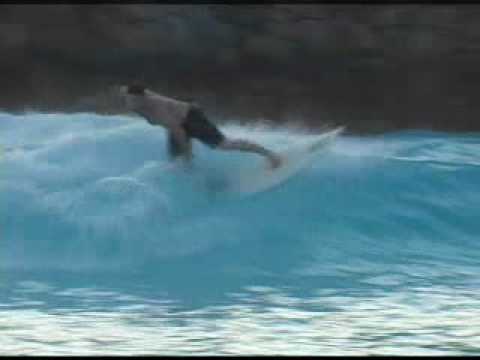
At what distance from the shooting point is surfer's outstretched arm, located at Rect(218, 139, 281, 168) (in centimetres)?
808

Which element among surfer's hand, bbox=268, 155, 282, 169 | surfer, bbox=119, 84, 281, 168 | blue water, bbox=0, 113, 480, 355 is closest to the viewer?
blue water, bbox=0, 113, 480, 355

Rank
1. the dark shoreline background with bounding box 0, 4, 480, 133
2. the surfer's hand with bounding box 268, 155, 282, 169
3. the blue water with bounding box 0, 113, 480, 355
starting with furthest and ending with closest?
the dark shoreline background with bounding box 0, 4, 480, 133, the surfer's hand with bounding box 268, 155, 282, 169, the blue water with bounding box 0, 113, 480, 355

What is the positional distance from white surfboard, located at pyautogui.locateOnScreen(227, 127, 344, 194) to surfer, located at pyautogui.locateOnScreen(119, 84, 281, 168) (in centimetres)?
5

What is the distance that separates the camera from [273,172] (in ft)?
26.7

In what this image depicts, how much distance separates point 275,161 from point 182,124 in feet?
2.07

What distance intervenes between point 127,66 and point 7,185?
1.08 metres

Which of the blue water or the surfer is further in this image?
the surfer

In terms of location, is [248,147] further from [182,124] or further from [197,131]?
[182,124]

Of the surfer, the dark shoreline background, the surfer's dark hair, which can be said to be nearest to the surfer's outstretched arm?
the surfer

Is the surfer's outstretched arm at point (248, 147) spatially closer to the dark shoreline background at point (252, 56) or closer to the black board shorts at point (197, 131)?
the black board shorts at point (197, 131)

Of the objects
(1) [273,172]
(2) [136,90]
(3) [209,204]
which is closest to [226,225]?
(3) [209,204]

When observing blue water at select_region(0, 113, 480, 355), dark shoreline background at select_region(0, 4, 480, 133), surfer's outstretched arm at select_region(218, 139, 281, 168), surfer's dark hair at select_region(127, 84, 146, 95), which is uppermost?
dark shoreline background at select_region(0, 4, 480, 133)

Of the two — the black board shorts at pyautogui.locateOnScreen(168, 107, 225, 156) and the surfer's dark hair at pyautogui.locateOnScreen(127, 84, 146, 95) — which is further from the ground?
the surfer's dark hair at pyautogui.locateOnScreen(127, 84, 146, 95)

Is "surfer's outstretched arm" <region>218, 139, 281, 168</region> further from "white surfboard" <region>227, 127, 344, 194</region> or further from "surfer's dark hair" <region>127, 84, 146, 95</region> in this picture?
"surfer's dark hair" <region>127, 84, 146, 95</region>
